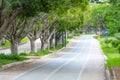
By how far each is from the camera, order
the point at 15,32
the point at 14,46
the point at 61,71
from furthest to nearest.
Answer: the point at 14,46 → the point at 15,32 → the point at 61,71

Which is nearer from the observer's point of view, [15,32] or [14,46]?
[15,32]

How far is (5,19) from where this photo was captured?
3039 centimetres

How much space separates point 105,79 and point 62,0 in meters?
9.44

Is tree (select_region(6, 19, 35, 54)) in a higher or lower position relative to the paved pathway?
higher

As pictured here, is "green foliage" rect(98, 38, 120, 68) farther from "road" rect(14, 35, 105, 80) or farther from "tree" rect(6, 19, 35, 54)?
"tree" rect(6, 19, 35, 54)

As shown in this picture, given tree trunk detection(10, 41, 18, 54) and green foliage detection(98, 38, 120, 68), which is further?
tree trunk detection(10, 41, 18, 54)

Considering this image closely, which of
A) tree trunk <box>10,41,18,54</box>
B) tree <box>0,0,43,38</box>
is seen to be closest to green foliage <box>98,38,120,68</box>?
tree <box>0,0,43,38</box>

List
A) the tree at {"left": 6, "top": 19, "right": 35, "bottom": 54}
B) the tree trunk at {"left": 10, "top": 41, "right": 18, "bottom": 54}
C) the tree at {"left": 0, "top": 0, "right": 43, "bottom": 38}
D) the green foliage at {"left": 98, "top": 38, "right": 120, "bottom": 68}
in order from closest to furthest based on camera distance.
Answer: the tree at {"left": 0, "top": 0, "right": 43, "bottom": 38} → the green foliage at {"left": 98, "top": 38, "right": 120, "bottom": 68} → the tree at {"left": 6, "top": 19, "right": 35, "bottom": 54} → the tree trunk at {"left": 10, "top": 41, "right": 18, "bottom": 54}

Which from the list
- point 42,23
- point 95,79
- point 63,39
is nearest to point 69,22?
point 42,23

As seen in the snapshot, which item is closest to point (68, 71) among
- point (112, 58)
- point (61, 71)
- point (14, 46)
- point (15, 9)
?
point (61, 71)

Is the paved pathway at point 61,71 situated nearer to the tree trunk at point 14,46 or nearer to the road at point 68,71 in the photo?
the road at point 68,71

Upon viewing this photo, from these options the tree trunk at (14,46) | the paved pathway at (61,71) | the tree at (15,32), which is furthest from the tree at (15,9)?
the tree trunk at (14,46)

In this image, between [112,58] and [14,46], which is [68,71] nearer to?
[112,58]

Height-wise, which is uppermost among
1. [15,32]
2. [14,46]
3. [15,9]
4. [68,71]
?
[15,9]
